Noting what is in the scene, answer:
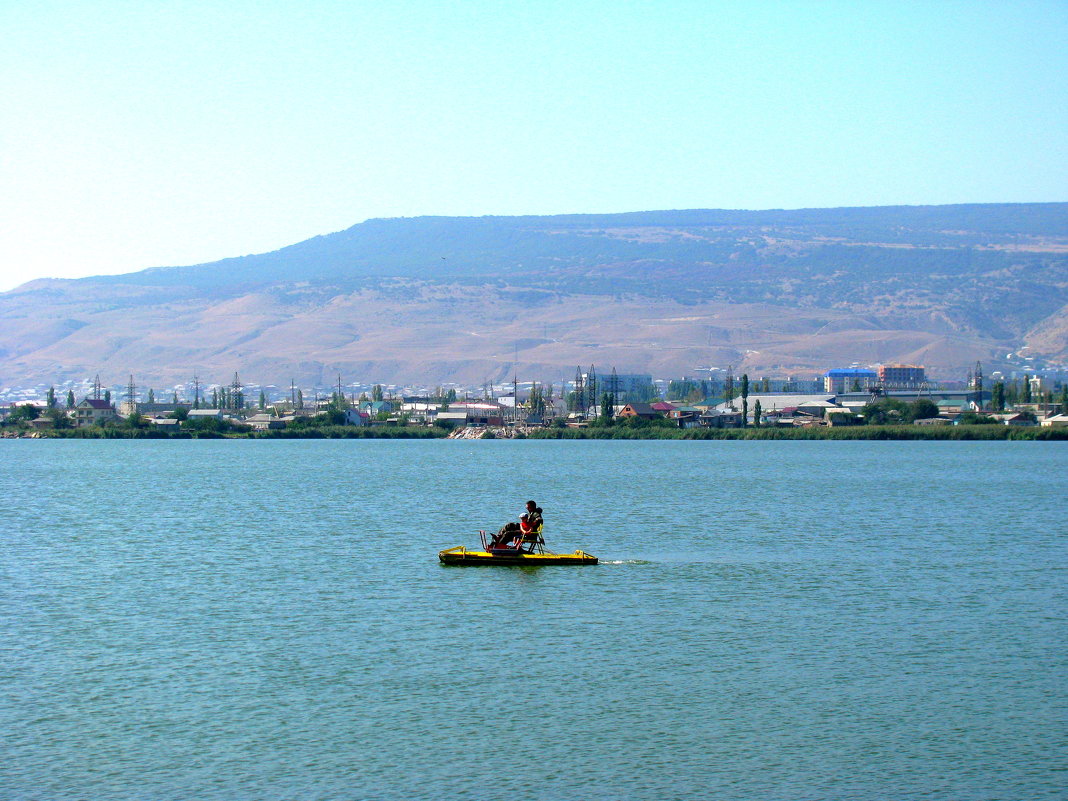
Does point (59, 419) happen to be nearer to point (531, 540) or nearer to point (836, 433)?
point (836, 433)

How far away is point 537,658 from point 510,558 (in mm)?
8051

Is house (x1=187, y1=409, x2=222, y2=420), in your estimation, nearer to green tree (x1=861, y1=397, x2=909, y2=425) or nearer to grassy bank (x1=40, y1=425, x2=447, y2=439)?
grassy bank (x1=40, y1=425, x2=447, y2=439)

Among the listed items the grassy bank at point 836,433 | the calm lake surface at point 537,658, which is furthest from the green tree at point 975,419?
the calm lake surface at point 537,658

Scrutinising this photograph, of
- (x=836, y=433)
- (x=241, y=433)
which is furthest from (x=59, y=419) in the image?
(x=836, y=433)

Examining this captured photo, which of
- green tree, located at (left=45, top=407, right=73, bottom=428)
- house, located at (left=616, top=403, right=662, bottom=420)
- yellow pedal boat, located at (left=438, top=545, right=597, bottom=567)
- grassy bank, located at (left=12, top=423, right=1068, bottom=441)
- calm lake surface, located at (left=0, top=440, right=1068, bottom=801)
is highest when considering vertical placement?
green tree, located at (left=45, top=407, right=73, bottom=428)

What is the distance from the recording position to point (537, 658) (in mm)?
16672

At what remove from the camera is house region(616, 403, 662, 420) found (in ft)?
351

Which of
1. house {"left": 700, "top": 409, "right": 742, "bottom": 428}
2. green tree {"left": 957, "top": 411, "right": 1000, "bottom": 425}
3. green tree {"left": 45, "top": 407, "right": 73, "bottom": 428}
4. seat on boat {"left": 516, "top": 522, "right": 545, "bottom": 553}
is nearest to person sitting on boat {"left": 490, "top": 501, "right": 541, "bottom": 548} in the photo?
seat on boat {"left": 516, "top": 522, "right": 545, "bottom": 553}

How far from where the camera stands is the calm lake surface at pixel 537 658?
40.3 feet

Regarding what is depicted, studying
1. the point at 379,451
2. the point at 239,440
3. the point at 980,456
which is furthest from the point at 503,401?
the point at 980,456

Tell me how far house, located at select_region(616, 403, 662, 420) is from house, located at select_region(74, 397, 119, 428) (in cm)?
4395

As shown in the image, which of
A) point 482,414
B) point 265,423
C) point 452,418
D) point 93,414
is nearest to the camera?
point 265,423

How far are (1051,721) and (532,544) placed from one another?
12.6 meters

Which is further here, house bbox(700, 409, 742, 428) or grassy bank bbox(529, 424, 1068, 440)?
house bbox(700, 409, 742, 428)
